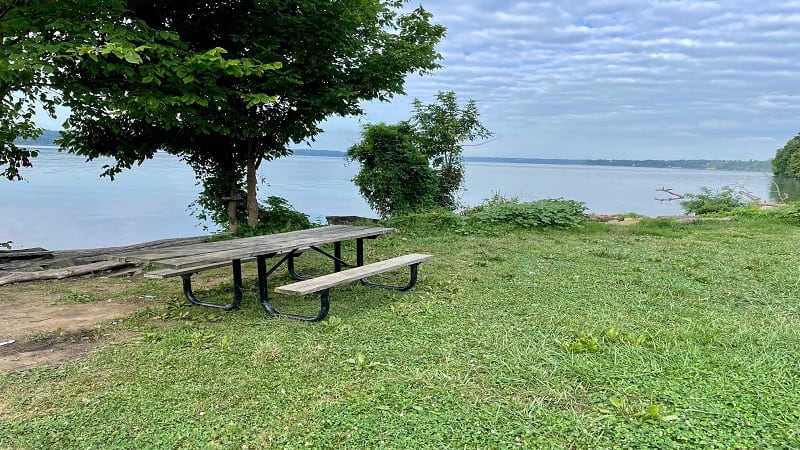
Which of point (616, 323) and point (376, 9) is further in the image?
point (376, 9)

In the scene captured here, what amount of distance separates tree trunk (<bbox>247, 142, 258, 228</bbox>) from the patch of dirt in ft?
12.8

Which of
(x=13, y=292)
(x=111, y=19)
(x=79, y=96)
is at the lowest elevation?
(x=13, y=292)

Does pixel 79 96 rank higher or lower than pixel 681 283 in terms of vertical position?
higher

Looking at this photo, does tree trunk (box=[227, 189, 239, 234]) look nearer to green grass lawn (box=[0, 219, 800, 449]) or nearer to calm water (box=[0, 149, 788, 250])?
calm water (box=[0, 149, 788, 250])

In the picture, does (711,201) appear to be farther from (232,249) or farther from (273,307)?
(232,249)

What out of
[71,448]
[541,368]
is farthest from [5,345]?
[541,368]

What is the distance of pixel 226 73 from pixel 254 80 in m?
1.38

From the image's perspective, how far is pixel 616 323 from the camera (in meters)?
3.50

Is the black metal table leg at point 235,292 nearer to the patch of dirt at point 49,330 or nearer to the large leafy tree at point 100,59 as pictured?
the patch of dirt at point 49,330

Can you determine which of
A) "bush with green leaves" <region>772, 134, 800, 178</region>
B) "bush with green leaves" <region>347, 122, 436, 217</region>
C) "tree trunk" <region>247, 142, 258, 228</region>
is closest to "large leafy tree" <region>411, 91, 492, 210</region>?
"bush with green leaves" <region>347, 122, 436, 217</region>

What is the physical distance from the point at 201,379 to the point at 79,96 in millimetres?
4212

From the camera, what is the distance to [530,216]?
9.19m

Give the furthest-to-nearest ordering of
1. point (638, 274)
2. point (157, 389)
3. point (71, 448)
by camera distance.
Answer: point (638, 274), point (157, 389), point (71, 448)

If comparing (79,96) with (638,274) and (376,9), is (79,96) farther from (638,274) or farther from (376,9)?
(638,274)
